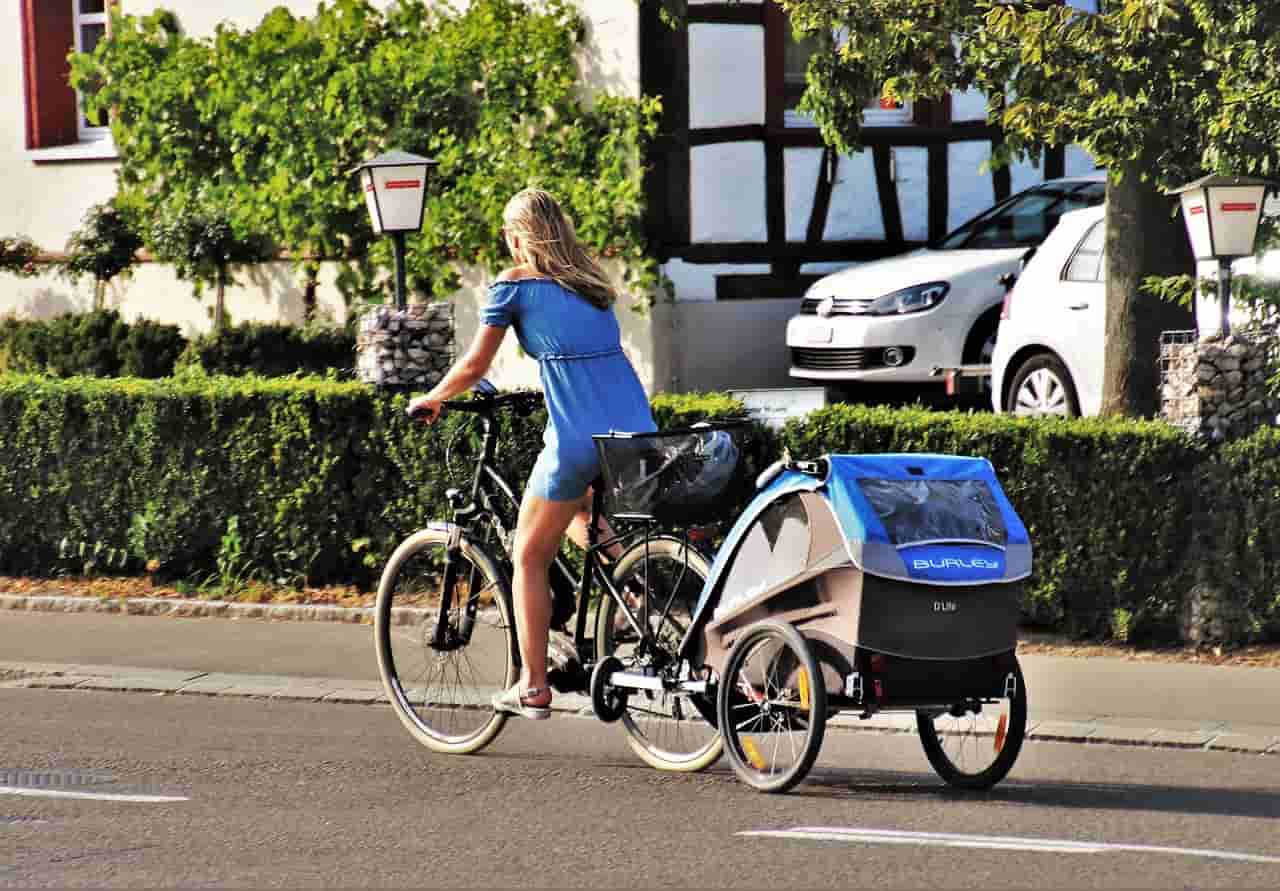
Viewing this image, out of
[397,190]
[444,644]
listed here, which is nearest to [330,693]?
[444,644]

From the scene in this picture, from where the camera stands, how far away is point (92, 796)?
7.88m

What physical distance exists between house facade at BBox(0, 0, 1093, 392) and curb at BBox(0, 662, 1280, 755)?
28.7 ft

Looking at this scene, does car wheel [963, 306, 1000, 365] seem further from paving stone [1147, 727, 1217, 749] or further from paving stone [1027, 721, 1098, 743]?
paving stone [1147, 727, 1217, 749]

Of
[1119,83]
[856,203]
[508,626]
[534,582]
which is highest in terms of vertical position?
[1119,83]

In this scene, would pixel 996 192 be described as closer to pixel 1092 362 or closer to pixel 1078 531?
pixel 1092 362

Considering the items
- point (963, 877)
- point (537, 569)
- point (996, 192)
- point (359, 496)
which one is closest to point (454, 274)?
point (996, 192)

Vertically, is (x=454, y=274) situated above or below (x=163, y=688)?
above

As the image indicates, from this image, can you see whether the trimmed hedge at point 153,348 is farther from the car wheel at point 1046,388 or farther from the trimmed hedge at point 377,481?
the trimmed hedge at point 377,481

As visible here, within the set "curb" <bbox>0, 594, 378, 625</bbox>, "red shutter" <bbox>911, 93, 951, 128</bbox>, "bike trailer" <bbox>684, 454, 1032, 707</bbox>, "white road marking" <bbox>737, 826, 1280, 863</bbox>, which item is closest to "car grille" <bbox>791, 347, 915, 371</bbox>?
"red shutter" <bbox>911, 93, 951, 128</bbox>

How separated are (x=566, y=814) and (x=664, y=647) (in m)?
0.84

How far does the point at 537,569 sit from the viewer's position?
27.1 ft

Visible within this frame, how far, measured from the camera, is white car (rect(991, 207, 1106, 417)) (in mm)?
15898

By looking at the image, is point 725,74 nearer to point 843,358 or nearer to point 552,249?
point 843,358

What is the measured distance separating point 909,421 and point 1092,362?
4.75m
